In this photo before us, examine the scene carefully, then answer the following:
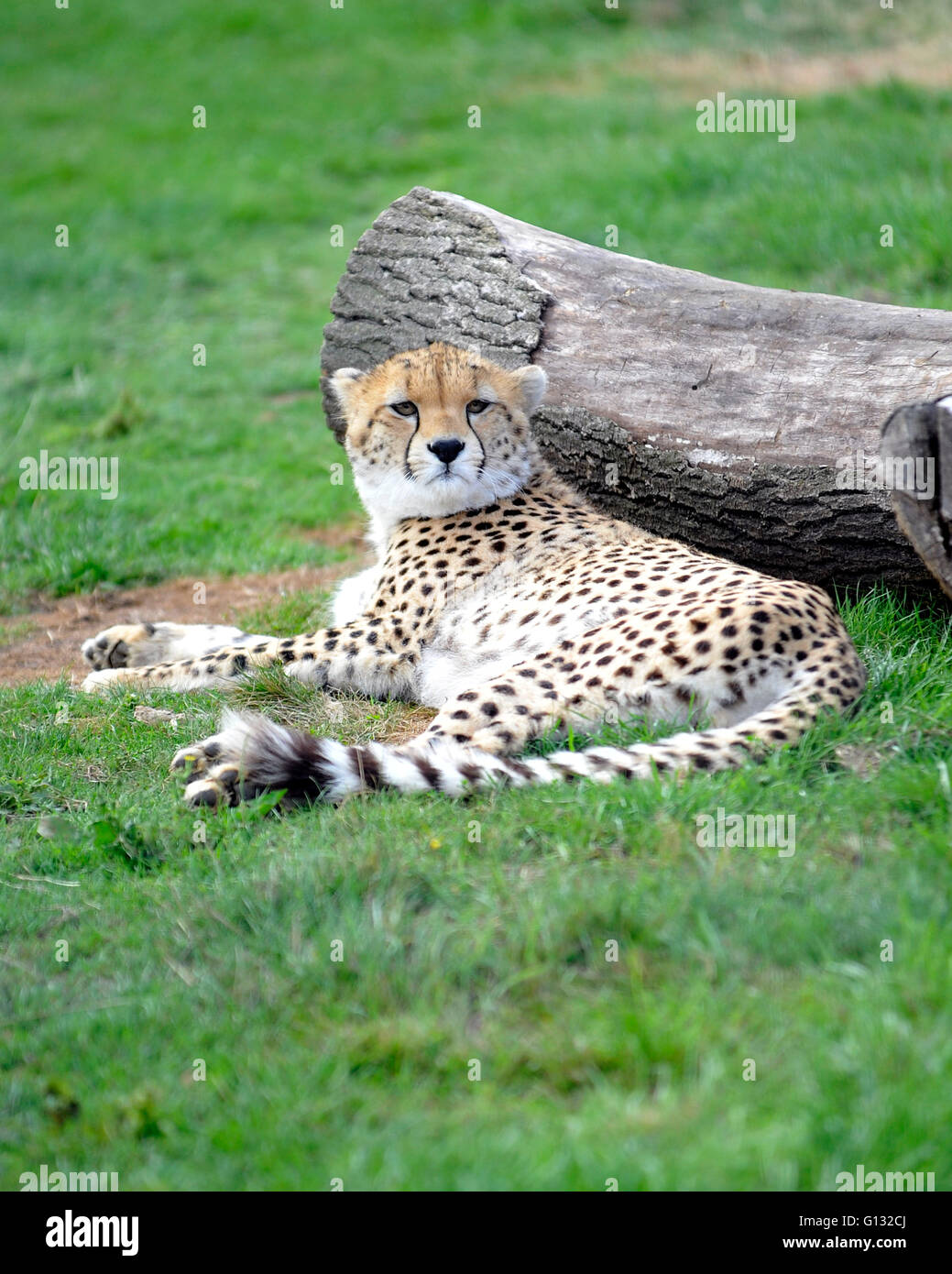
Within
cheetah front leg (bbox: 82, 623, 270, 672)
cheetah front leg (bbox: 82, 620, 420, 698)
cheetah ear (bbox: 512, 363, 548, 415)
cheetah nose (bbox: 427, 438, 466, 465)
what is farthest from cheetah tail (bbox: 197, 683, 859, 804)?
cheetah ear (bbox: 512, 363, 548, 415)

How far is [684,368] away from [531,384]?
53 centimetres

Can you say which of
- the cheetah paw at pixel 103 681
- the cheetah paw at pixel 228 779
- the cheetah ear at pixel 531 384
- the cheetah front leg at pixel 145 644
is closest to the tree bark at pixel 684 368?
the cheetah ear at pixel 531 384

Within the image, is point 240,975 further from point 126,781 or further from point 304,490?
point 304,490

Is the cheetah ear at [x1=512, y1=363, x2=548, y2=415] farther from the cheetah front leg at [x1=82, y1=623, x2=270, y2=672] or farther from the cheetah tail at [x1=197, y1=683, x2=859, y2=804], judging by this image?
the cheetah tail at [x1=197, y1=683, x2=859, y2=804]

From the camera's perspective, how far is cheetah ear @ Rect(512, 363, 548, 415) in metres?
4.62

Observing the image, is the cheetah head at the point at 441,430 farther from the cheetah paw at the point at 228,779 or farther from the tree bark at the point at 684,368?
the cheetah paw at the point at 228,779

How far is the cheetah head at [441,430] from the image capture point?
448cm

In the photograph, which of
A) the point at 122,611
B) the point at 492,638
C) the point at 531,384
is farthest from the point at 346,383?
the point at 122,611

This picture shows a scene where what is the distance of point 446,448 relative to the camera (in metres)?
4.45

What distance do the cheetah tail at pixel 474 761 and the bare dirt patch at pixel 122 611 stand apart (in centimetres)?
173

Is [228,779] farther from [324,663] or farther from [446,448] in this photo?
[446,448]

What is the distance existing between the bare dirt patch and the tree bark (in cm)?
99
